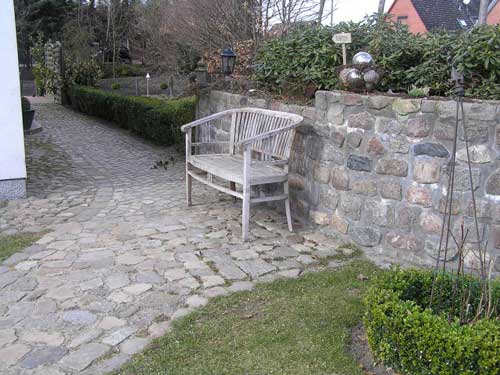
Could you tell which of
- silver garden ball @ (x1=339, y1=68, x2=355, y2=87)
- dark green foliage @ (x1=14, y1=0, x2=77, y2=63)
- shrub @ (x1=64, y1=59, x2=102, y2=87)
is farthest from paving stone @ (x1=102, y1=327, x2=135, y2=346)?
dark green foliage @ (x1=14, y1=0, x2=77, y2=63)

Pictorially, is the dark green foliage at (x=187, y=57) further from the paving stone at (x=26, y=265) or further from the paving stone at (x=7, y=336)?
the paving stone at (x=7, y=336)

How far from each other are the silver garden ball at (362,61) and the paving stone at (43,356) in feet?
9.32

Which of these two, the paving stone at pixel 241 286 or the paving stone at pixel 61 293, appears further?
the paving stone at pixel 241 286

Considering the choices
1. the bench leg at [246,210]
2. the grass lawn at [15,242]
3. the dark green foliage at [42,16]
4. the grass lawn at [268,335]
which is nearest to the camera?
the grass lawn at [268,335]

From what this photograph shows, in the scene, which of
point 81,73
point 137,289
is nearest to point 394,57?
point 137,289

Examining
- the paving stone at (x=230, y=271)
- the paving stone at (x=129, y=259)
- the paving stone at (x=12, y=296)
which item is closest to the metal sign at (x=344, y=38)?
the paving stone at (x=230, y=271)

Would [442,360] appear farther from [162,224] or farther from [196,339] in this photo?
[162,224]

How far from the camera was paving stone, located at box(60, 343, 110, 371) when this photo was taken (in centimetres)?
247

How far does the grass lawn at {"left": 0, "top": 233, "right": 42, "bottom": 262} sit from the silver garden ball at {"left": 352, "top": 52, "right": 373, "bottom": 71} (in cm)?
289

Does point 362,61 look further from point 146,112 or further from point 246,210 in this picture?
point 146,112

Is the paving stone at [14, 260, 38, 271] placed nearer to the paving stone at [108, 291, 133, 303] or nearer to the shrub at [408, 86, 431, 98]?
the paving stone at [108, 291, 133, 303]

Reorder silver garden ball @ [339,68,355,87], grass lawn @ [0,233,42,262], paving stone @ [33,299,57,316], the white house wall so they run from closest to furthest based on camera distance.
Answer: paving stone @ [33,299,57,316], grass lawn @ [0,233,42,262], silver garden ball @ [339,68,355,87], the white house wall

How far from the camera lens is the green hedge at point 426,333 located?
201 centimetres

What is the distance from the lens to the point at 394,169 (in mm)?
3734
